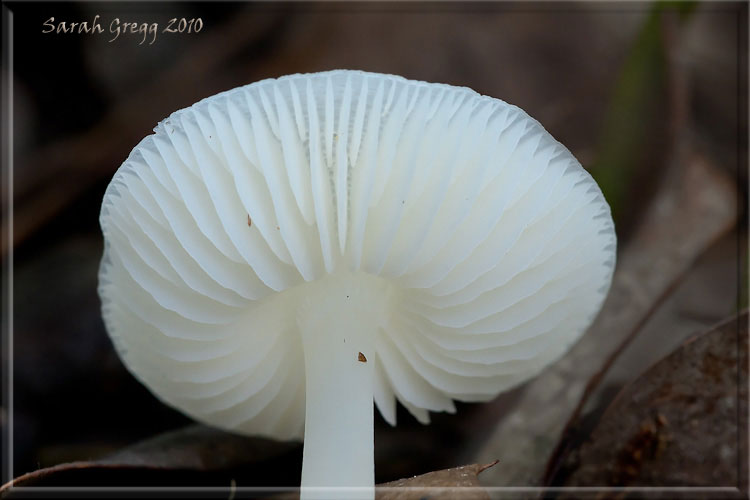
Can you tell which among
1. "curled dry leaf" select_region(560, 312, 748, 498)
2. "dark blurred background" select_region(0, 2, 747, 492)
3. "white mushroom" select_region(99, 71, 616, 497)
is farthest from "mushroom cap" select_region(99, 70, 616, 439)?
"dark blurred background" select_region(0, 2, 747, 492)

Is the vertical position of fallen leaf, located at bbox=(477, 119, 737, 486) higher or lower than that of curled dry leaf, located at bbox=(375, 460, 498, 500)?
higher

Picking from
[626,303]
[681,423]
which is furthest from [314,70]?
[681,423]

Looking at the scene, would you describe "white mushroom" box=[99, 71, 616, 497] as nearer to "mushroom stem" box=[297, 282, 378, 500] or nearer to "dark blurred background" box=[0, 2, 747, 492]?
"mushroom stem" box=[297, 282, 378, 500]

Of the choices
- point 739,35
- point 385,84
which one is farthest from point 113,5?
point 739,35

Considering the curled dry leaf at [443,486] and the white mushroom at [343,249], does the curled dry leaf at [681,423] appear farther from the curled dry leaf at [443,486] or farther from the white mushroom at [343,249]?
the curled dry leaf at [443,486]

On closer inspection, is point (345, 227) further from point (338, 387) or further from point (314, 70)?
point (314, 70)

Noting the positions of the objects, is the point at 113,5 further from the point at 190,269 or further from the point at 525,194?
the point at 525,194

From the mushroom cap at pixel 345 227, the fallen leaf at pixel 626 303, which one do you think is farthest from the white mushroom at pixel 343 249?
the fallen leaf at pixel 626 303
